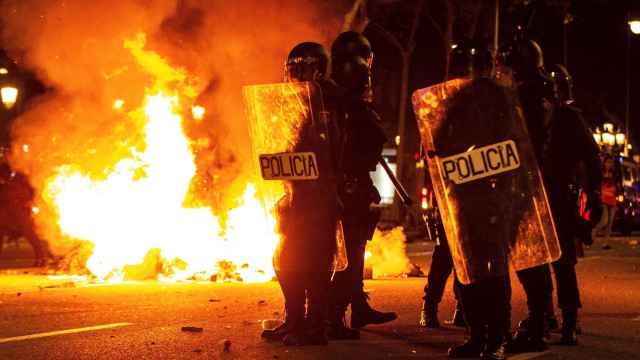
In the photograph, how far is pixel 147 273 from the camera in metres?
13.1

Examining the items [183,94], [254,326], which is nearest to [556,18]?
[183,94]

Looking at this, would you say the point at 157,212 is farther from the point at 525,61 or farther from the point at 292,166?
the point at 525,61

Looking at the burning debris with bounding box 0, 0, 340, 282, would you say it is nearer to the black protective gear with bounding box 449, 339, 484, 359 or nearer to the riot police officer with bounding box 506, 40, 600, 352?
the riot police officer with bounding box 506, 40, 600, 352

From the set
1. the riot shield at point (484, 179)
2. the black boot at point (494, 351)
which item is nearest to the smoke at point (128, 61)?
the riot shield at point (484, 179)

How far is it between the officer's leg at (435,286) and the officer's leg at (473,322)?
1620mm

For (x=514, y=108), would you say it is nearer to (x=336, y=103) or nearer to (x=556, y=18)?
(x=336, y=103)

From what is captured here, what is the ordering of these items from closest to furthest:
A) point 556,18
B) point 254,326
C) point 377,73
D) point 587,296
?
point 254,326
point 587,296
point 556,18
point 377,73

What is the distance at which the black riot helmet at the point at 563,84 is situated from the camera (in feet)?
27.6

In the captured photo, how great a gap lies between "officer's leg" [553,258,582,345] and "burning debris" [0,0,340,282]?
578cm

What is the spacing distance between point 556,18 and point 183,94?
23957 millimetres

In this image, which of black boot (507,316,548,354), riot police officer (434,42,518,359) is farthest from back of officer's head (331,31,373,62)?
black boot (507,316,548,354)

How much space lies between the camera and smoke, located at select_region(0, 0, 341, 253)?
14.3 metres

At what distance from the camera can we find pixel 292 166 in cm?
751

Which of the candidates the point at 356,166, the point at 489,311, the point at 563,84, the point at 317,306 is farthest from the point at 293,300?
the point at 563,84
